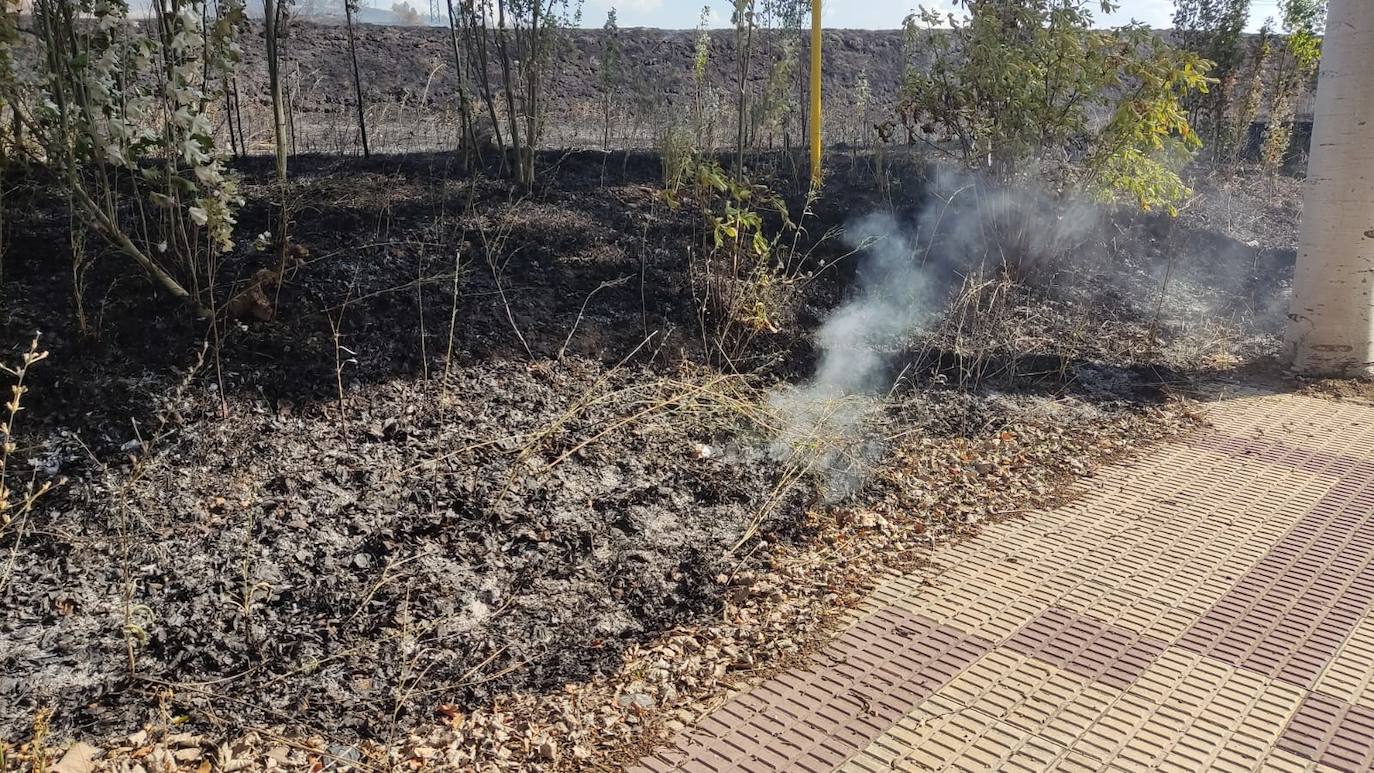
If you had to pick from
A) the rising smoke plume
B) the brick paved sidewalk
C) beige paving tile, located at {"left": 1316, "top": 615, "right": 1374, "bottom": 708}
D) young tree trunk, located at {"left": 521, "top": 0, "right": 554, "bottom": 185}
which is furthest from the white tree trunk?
young tree trunk, located at {"left": 521, "top": 0, "right": 554, "bottom": 185}

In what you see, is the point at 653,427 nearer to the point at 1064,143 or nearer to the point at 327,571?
the point at 327,571

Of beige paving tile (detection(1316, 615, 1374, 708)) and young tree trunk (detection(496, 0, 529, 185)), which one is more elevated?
young tree trunk (detection(496, 0, 529, 185))

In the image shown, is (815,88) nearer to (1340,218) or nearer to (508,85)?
(508,85)

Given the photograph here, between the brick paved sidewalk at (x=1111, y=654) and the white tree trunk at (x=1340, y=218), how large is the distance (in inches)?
82.3

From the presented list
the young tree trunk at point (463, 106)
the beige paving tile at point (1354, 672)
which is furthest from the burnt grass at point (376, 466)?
the beige paving tile at point (1354, 672)

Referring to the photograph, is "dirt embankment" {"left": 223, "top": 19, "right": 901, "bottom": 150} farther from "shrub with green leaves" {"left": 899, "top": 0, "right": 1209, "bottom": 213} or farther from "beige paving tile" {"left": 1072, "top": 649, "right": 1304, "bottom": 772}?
"beige paving tile" {"left": 1072, "top": 649, "right": 1304, "bottom": 772}

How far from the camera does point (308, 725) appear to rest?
100 inches

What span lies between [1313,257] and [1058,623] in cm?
416

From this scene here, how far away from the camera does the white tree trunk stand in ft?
18.0

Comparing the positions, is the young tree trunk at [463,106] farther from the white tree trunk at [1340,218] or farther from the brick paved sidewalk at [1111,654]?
the white tree trunk at [1340,218]

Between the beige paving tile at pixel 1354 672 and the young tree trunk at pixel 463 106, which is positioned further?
the young tree trunk at pixel 463 106

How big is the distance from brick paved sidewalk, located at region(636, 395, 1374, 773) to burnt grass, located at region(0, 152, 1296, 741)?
62cm

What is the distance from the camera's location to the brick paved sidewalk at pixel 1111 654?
2.53 meters

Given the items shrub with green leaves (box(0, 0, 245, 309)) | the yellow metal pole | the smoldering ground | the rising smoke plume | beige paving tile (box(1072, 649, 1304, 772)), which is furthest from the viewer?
the yellow metal pole
